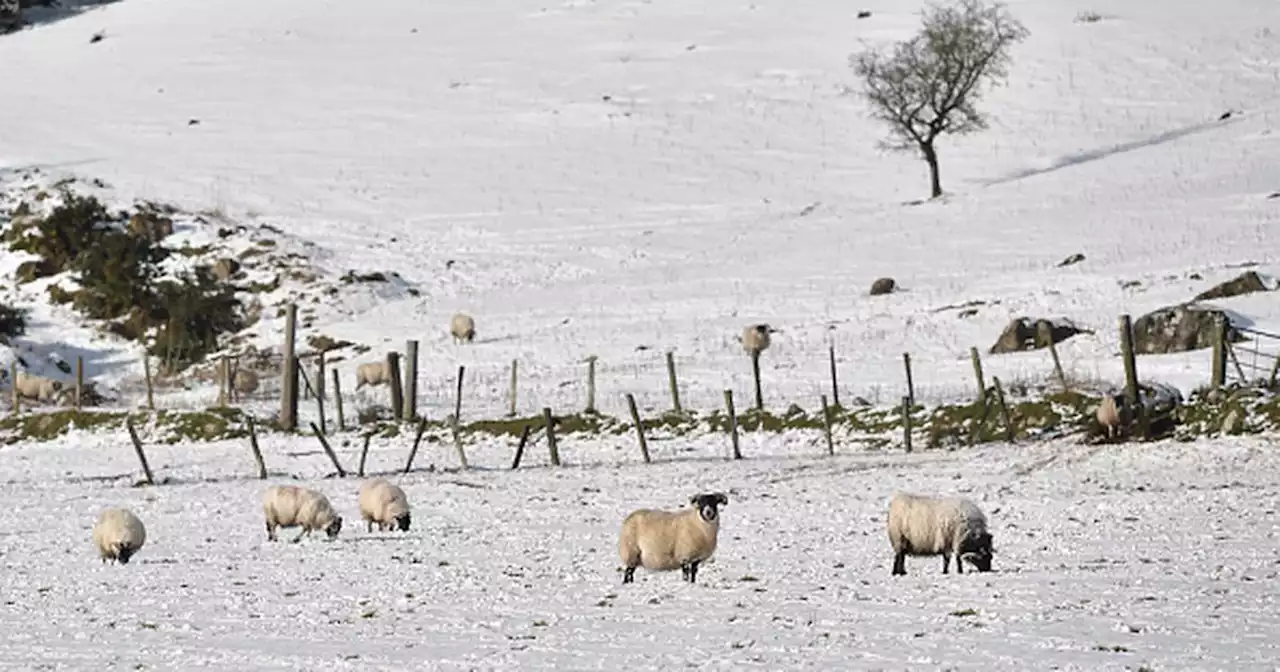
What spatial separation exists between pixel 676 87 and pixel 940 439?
64.5m

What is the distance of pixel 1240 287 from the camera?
39.9 meters

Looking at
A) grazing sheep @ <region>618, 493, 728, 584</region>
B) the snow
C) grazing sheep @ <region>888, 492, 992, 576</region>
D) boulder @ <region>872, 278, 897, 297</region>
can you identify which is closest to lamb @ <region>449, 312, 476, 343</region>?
the snow

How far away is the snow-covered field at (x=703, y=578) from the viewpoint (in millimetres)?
12188

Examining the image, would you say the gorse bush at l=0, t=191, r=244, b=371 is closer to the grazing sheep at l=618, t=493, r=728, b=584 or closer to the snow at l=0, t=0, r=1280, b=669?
the snow at l=0, t=0, r=1280, b=669

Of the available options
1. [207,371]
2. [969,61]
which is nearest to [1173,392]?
[207,371]

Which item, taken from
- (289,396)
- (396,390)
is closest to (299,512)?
(396,390)

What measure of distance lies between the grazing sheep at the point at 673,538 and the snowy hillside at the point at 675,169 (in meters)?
17.9

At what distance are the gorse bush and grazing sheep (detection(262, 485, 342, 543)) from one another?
31.1 m

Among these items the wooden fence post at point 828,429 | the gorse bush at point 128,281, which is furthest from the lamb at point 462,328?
the wooden fence post at point 828,429

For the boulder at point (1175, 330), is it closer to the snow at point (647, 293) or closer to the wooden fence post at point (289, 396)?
the snow at point (647, 293)

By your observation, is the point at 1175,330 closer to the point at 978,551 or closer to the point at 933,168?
the point at 978,551

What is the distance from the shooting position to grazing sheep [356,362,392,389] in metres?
42.4

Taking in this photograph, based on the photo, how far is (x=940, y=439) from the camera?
29328mm

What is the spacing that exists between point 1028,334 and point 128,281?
33562 millimetres
